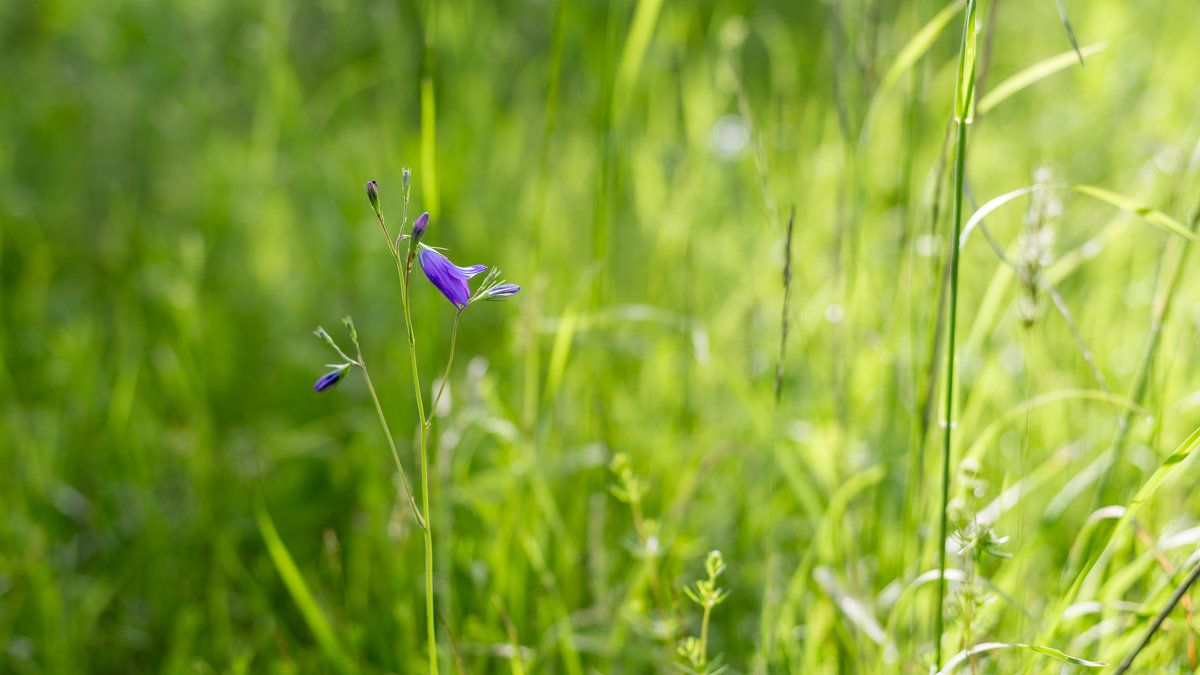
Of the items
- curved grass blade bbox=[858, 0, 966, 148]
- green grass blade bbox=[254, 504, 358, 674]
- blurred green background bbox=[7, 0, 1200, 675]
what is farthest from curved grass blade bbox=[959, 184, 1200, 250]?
green grass blade bbox=[254, 504, 358, 674]

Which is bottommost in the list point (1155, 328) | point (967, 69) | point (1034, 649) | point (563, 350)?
point (1034, 649)

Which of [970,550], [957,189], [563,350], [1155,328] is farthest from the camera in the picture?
[563,350]

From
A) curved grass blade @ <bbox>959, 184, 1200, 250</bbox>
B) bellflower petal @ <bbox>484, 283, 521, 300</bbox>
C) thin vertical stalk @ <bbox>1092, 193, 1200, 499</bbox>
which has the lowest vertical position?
thin vertical stalk @ <bbox>1092, 193, 1200, 499</bbox>

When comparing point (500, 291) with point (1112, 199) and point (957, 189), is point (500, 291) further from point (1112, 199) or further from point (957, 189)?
point (1112, 199)

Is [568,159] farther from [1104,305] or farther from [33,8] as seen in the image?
[33,8]

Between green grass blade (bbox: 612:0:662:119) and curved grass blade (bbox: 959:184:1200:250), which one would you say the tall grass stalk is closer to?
curved grass blade (bbox: 959:184:1200:250)

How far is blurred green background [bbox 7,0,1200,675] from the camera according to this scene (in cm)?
136

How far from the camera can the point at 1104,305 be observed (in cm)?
210

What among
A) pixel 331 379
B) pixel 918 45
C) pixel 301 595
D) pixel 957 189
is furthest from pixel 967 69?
pixel 301 595

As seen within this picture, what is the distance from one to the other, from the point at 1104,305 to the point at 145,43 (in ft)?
12.9

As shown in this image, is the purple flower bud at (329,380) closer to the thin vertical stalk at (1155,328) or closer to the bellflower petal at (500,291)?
the bellflower petal at (500,291)

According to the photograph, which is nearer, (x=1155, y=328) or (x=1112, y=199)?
(x=1112, y=199)

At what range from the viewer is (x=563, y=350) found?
145 centimetres

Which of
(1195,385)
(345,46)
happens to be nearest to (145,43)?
(345,46)
